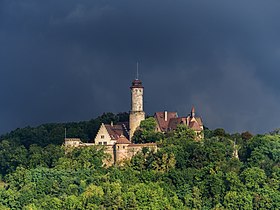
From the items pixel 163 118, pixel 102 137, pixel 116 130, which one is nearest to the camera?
pixel 102 137

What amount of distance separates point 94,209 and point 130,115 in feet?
48.2

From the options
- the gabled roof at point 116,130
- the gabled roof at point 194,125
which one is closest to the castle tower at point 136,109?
the gabled roof at point 116,130

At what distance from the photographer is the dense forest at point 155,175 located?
86.9 m

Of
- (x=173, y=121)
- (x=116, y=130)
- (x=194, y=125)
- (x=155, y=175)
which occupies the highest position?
(x=173, y=121)

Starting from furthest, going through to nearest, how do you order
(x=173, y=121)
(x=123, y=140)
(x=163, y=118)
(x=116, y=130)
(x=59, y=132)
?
1. (x=59, y=132)
2. (x=163, y=118)
3. (x=173, y=121)
4. (x=116, y=130)
5. (x=123, y=140)

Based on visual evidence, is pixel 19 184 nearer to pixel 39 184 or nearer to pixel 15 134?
pixel 39 184

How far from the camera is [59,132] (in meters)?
104

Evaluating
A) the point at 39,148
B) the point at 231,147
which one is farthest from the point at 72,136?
the point at 231,147

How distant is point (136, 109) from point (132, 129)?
1.98 metres

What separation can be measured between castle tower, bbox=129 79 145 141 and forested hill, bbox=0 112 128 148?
25.5 feet

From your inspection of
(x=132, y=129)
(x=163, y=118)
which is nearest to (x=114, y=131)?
(x=132, y=129)

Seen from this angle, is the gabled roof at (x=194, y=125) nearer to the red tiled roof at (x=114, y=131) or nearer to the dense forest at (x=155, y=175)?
the dense forest at (x=155, y=175)

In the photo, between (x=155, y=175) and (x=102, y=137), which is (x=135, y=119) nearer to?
(x=102, y=137)

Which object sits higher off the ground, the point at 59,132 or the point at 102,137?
the point at 59,132
